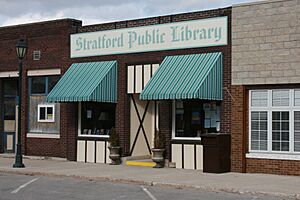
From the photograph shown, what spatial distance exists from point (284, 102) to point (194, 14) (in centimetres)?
444

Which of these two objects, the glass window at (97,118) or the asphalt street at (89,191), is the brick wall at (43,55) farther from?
the asphalt street at (89,191)

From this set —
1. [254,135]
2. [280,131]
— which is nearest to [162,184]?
[254,135]

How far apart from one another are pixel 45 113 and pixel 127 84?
4579 millimetres

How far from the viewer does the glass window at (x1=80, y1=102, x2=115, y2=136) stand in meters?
22.7

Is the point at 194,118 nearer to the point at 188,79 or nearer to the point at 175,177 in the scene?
the point at 188,79

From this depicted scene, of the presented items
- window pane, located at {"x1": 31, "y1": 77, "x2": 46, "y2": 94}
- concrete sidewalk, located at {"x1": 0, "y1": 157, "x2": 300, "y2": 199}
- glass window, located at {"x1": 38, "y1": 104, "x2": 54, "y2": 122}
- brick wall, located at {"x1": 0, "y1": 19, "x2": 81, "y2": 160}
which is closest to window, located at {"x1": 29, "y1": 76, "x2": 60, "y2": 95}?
window pane, located at {"x1": 31, "y1": 77, "x2": 46, "y2": 94}

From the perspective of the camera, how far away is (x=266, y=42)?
1822cm

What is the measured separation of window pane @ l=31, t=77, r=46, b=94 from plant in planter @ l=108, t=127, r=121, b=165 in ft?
15.2

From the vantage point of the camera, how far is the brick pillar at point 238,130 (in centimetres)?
1859

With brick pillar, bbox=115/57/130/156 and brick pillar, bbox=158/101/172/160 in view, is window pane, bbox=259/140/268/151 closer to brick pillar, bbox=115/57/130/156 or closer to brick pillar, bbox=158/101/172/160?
brick pillar, bbox=158/101/172/160

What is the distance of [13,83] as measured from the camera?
88.2ft

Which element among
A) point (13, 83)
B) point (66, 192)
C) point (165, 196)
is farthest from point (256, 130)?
point (13, 83)

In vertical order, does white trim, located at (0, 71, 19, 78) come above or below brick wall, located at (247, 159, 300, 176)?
above

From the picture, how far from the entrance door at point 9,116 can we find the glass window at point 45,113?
7.79 ft
